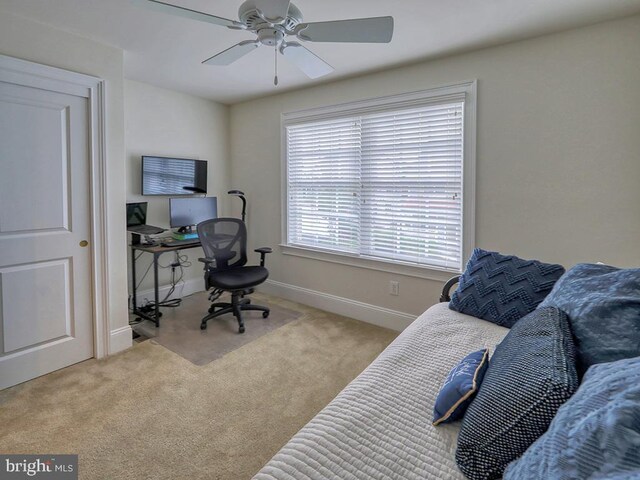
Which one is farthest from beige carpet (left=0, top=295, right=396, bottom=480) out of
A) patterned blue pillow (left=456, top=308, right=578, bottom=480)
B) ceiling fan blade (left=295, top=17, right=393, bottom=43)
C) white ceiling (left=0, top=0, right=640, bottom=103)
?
white ceiling (left=0, top=0, right=640, bottom=103)

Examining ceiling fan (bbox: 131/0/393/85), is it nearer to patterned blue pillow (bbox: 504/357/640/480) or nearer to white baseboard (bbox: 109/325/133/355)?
patterned blue pillow (bbox: 504/357/640/480)

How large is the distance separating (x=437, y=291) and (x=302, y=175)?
1.92 meters

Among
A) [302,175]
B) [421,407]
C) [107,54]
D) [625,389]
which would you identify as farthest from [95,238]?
[625,389]

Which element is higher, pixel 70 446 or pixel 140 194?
pixel 140 194

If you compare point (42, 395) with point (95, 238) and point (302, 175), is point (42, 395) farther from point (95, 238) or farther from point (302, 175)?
point (302, 175)

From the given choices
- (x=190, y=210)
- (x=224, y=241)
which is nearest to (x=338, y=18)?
(x=224, y=241)

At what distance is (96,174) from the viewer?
8.51 feet

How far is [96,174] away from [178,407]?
70.9 inches

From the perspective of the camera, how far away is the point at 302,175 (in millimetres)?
3900

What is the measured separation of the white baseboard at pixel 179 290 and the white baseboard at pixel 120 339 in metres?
0.98

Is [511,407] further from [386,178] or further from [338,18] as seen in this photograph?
[386,178]

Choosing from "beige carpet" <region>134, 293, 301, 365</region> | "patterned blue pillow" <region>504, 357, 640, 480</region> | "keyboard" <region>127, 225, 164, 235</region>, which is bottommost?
"beige carpet" <region>134, 293, 301, 365</region>

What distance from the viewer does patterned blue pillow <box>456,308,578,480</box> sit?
79 centimetres

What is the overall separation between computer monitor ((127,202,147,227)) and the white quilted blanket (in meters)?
2.99
